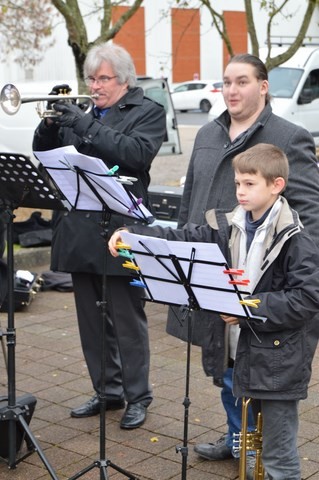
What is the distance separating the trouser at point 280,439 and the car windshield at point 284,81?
43.9 feet

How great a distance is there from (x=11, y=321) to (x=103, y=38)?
611 centimetres

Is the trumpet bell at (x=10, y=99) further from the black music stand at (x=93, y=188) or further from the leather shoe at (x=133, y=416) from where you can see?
the leather shoe at (x=133, y=416)

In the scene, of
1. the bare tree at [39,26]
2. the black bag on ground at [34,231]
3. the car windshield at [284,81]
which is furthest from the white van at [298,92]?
the black bag on ground at [34,231]

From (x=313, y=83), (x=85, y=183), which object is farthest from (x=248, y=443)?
(x=313, y=83)

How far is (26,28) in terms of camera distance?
1077 inches

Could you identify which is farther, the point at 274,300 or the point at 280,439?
the point at 280,439

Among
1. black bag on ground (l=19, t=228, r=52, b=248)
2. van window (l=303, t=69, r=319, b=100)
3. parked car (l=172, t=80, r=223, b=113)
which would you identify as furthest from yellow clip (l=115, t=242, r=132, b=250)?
parked car (l=172, t=80, r=223, b=113)

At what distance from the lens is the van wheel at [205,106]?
35375 mm

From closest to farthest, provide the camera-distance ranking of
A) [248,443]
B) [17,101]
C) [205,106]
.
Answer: [248,443]
[17,101]
[205,106]

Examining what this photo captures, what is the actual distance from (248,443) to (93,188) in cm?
126

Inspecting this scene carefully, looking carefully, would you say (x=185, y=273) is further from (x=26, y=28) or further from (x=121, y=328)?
(x=26, y=28)

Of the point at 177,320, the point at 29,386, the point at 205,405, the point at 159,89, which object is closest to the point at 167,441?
the point at 205,405

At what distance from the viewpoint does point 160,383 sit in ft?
17.8

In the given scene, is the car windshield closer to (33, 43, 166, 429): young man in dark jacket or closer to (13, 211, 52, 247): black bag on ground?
(13, 211, 52, 247): black bag on ground
